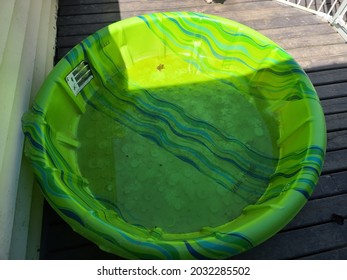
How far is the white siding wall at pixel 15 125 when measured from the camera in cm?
128

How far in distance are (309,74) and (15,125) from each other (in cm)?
194

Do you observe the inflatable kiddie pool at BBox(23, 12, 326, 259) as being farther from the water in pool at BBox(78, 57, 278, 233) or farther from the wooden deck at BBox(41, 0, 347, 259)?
the wooden deck at BBox(41, 0, 347, 259)

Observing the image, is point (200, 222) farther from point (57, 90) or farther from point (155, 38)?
point (155, 38)

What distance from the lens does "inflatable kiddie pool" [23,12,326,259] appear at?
134 centimetres

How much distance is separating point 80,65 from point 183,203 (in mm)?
1023

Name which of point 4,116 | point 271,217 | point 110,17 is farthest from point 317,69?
point 4,116

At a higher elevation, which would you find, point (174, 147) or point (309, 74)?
point (309, 74)

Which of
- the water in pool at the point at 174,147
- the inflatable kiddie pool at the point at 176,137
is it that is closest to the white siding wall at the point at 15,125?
the inflatable kiddie pool at the point at 176,137

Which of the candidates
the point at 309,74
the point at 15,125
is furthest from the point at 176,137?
the point at 309,74

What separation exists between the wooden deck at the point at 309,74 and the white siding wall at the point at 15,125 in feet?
0.56

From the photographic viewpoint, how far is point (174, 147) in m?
1.88

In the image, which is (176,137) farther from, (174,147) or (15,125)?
(15,125)

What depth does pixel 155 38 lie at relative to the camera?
7.14 ft

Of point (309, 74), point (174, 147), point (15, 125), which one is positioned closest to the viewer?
point (15, 125)
